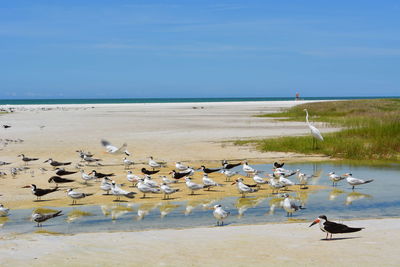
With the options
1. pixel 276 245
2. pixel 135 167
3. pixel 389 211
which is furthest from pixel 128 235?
pixel 135 167

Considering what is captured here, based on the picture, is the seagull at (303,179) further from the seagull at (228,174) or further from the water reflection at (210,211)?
the seagull at (228,174)

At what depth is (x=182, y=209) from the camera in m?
14.9

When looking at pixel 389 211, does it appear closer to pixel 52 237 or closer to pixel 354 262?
pixel 354 262

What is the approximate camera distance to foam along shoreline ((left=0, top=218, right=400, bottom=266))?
9.52 meters

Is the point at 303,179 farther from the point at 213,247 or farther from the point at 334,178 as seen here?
the point at 213,247

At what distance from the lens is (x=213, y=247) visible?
34.6 ft

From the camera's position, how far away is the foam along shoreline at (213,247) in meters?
9.52

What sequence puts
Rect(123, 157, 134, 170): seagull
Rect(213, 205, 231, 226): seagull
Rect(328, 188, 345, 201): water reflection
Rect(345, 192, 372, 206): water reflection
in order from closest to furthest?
Rect(213, 205, 231, 226): seagull, Rect(345, 192, 372, 206): water reflection, Rect(328, 188, 345, 201): water reflection, Rect(123, 157, 134, 170): seagull

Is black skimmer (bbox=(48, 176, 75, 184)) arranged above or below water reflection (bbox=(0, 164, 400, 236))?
above

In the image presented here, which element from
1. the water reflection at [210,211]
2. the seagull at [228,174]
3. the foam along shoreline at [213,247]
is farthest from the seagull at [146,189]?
the foam along shoreline at [213,247]

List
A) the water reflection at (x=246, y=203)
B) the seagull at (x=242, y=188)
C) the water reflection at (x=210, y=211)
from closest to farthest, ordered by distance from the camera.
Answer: the water reflection at (x=210, y=211) → the water reflection at (x=246, y=203) → the seagull at (x=242, y=188)

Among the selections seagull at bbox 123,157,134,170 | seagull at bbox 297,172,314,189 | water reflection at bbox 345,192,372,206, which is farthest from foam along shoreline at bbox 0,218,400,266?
seagull at bbox 123,157,134,170

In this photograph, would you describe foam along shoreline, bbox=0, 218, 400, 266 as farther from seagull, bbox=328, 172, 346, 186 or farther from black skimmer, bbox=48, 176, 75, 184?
black skimmer, bbox=48, 176, 75, 184

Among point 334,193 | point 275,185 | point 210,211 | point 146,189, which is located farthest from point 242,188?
point 334,193
